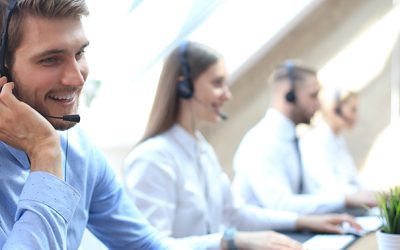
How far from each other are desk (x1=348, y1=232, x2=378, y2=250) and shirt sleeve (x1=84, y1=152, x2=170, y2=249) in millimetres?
522

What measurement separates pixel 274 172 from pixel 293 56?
1.76 metres

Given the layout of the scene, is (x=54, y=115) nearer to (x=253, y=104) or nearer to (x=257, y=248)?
(x=257, y=248)

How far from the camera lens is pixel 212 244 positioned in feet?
5.11

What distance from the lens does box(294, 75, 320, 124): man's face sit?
8.83ft

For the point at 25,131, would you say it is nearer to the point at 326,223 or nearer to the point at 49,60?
the point at 49,60

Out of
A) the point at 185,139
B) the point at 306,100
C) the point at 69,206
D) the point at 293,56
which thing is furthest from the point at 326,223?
the point at 293,56

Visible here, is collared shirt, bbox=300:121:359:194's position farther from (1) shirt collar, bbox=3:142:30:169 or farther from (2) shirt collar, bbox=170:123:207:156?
(1) shirt collar, bbox=3:142:30:169

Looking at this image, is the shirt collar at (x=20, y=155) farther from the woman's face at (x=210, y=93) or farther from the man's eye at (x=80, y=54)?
the woman's face at (x=210, y=93)

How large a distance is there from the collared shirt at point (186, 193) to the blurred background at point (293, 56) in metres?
0.68

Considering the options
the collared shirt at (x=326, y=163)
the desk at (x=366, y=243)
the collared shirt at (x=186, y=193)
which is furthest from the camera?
the collared shirt at (x=326, y=163)

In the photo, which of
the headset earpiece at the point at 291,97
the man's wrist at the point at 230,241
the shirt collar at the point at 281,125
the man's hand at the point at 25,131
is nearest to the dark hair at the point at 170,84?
the man's wrist at the point at 230,241

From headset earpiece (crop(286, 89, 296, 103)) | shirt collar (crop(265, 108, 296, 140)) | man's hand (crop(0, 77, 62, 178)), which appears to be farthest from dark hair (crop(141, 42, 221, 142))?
man's hand (crop(0, 77, 62, 178))

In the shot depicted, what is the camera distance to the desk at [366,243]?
1.55 metres

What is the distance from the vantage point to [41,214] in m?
0.98
